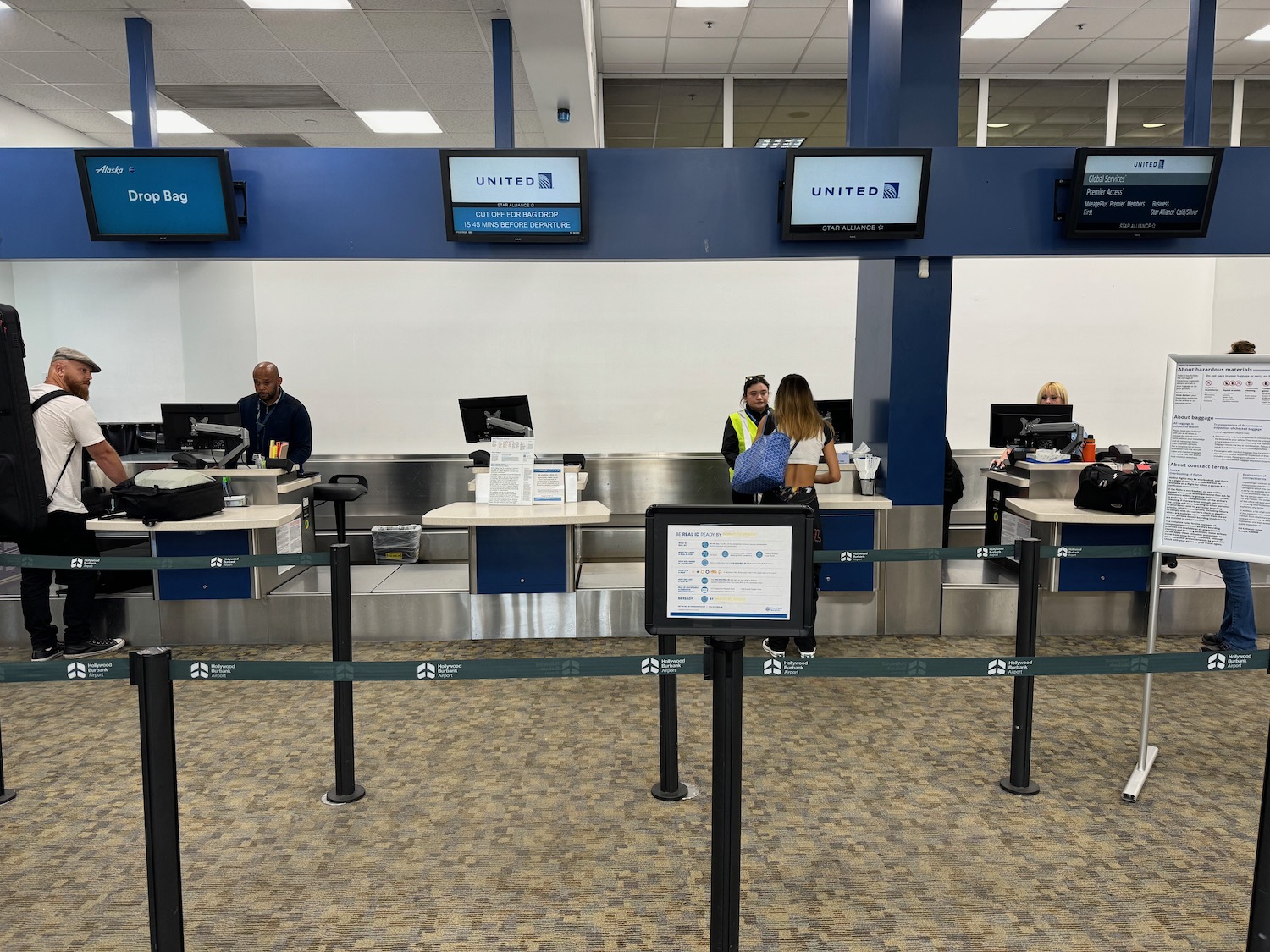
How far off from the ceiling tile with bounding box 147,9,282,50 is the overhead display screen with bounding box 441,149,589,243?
2615 mm

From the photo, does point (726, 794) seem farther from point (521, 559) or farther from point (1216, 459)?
point (521, 559)

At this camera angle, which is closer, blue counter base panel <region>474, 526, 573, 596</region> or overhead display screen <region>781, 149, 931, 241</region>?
overhead display screen <region>781, 149, 931, 241</region>

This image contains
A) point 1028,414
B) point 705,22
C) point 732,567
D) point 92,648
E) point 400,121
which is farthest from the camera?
point 400,121

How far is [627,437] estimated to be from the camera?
27.6 feet

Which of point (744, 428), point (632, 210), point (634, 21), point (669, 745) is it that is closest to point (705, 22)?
point (634, 21)

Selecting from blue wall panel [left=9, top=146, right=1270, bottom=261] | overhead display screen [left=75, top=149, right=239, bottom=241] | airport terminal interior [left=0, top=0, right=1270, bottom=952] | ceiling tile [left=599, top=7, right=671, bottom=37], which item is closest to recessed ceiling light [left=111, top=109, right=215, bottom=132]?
airport terminal interior [left=0, top=0, right=1270, bottom=952]

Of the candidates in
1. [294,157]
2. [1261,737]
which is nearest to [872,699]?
[1261,737]

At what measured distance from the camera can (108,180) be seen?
14.3 feet

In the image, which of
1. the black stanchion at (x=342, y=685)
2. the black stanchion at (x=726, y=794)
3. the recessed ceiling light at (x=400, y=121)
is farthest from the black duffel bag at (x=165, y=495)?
the recessed ceiling light at (x=400, y=121)

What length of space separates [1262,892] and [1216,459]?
58.3 inches

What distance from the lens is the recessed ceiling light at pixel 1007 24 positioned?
6.19m

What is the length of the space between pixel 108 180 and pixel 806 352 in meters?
6.04

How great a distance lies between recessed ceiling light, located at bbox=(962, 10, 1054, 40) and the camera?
6.19 metres

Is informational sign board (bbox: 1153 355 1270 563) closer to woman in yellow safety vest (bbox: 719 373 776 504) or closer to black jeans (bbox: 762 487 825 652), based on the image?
black jeans (bbox: 762 487 825 652)
